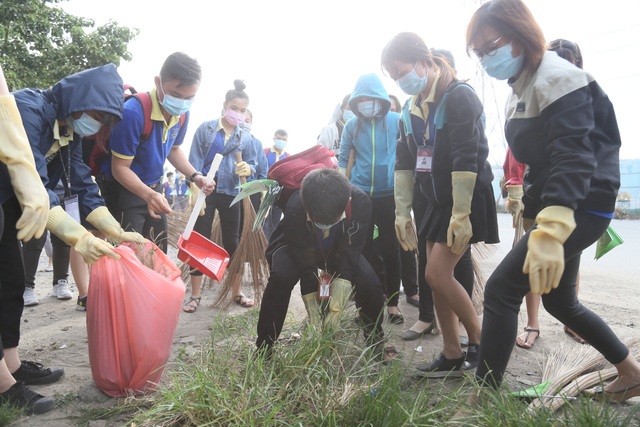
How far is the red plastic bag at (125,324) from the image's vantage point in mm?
1908

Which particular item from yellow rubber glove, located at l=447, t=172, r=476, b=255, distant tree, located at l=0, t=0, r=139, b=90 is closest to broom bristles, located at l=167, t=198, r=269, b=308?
yellow rubber glove, located at l=447, t=172, r=476, b=255

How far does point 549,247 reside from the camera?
1.46 meters

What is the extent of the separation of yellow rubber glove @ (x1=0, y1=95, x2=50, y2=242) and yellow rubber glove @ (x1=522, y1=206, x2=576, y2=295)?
162cm

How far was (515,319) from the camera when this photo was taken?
1.64 metres

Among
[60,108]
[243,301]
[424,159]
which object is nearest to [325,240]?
[424,159]

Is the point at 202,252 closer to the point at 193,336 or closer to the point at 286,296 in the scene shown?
the point at 193,336

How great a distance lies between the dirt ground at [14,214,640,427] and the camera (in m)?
2.04

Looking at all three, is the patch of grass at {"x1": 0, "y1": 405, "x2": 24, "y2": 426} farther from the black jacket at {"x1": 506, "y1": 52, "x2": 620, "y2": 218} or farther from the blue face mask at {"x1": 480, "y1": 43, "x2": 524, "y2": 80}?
the blue face mask at {"x1": 480, "y1": 43, "x2": 524, "y2": 80}

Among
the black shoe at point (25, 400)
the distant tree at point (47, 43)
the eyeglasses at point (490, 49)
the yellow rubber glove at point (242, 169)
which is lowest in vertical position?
the black shoe at point (25, 400)

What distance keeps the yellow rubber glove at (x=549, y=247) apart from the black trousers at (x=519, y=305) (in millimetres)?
115

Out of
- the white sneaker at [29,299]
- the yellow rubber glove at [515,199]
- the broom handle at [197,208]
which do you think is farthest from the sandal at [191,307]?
the yellow rubber glove at [515,199]

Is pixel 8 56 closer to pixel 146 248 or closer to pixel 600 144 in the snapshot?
pixel 146 248

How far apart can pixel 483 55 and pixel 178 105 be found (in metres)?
1.70

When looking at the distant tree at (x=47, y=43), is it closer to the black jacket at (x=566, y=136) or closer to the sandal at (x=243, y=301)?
the sandal at (x=243, y=301)
